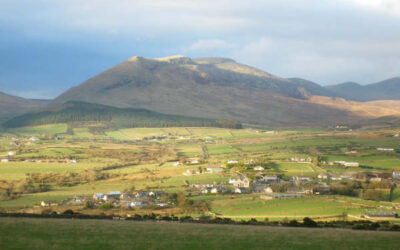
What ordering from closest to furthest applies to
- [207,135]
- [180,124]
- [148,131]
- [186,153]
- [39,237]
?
[39,237]
[186,153]
[207,135]
[148,131]
[180,124]

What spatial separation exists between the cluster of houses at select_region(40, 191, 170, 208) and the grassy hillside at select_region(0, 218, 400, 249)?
1810 cm

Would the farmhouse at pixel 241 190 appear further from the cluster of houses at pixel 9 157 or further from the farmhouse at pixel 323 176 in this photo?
the cluster of houses at pixel 9 157

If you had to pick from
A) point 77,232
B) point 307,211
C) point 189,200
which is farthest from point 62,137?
point 77,232

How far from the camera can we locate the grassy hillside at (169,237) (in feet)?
66.0

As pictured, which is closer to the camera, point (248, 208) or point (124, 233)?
point (124, 233)

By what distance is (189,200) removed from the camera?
1768 inches

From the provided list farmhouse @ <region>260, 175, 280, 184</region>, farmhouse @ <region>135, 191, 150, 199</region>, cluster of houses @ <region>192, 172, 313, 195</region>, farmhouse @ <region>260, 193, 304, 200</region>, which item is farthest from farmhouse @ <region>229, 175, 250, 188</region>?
farmhouse @ <region>135, 191, 150, 199</region>

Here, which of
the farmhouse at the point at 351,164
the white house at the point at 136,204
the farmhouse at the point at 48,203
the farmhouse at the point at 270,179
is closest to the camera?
the white house at the point at 136,204

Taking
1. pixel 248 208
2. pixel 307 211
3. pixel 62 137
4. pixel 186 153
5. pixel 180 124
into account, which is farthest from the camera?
pixel 180 124

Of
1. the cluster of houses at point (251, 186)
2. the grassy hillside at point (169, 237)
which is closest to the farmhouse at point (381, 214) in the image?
the cluster of houses at point (251, 186)

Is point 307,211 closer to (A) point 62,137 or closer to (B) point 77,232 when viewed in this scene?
(B) point 77,232

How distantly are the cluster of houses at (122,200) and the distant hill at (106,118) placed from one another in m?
99.4

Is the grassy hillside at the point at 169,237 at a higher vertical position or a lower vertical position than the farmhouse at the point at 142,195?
higher

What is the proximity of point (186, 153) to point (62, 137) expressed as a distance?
4109 centimetres
